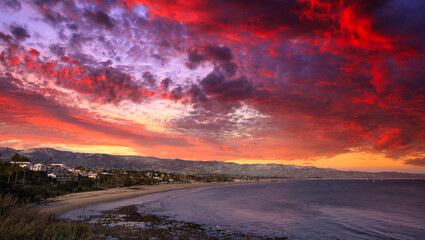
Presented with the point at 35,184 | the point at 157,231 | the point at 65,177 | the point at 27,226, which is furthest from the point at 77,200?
the point at 65,177

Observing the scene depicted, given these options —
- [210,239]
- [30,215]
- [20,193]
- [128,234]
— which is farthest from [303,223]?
[20,193]

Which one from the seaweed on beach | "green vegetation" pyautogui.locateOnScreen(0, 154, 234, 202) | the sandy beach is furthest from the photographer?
"green vegetation" pyautogui.locateOnScreen(0, 154, 234, 202)

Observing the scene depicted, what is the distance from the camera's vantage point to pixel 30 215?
15945mm

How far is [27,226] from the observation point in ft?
34.4

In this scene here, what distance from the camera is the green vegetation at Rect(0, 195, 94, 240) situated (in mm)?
10067

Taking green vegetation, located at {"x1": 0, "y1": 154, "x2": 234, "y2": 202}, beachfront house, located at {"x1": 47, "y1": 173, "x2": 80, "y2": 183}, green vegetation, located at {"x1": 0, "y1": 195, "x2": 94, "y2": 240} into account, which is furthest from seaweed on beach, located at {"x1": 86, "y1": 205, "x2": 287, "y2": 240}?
beachfront house, located at {"x1": 47, "y1": 173, "x2": 80, "y2": 183}

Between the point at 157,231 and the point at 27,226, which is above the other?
the point at 27,226

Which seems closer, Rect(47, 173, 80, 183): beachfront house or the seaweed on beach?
the seaweed on beach

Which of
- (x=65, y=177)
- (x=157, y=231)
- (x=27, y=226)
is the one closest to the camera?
(x=27, y=226)

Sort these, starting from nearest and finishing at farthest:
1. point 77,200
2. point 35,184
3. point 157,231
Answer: point 157,231 < point 77,200 < point 35,184

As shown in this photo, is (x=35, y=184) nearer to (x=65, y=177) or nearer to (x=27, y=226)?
(x=65, y=177)

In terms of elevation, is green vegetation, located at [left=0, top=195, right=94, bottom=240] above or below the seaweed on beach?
above

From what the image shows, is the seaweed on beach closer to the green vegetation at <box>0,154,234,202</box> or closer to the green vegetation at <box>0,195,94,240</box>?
the green vegetation at <box>0,195,94,240</box>

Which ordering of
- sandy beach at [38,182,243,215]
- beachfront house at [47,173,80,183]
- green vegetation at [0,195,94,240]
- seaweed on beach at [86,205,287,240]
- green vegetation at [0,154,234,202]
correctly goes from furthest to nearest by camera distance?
1. beachfront house at [47,173,80,183]
2. green vegetation at [0,154,234,202]
3. sandy beach at [38,182,243,215]
4. seaweed on beach at [86,205,287,240]
5. green vegetation at [0,195,94,240]
